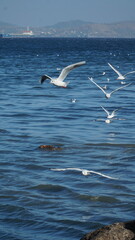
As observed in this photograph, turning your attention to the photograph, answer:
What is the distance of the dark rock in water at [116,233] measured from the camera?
903 cm

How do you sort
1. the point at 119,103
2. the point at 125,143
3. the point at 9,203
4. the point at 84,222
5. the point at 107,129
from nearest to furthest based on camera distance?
the point at 84,222 < the point at 9,203 < the point at 125,143 < the point at 107,129 < the point at 119,103

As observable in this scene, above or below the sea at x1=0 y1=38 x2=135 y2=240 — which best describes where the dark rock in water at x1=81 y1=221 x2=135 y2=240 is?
below

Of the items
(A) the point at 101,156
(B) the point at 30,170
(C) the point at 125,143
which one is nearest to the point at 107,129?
(C) the point at 125,143

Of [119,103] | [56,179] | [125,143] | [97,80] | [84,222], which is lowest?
[84,222]

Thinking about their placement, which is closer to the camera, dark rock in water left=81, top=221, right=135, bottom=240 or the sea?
dark rock in water left=81, top=221, right=135, bottom=240

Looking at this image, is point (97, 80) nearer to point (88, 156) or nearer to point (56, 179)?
point (88, 156)

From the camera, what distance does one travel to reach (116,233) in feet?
29.9

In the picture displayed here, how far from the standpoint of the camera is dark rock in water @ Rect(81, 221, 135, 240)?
9.03 m

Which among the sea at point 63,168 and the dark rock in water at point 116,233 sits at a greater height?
the sea at point 63,168

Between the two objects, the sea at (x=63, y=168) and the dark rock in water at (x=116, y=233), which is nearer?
the dark rock in water at (x=116, y=233)

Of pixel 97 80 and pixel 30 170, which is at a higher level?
pixel 97 80

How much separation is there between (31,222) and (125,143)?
8.77m

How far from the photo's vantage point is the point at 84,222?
1244cm

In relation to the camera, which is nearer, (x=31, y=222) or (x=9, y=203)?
(x=31, y=222)
